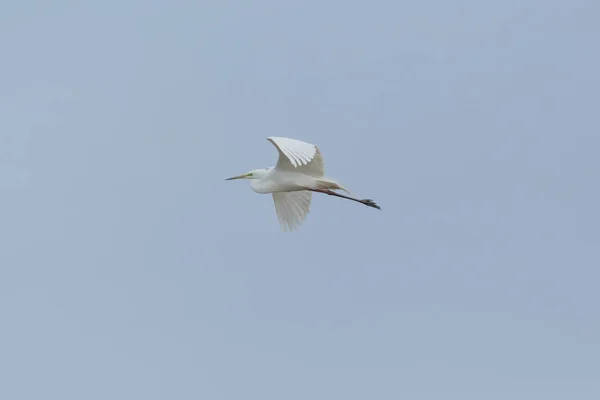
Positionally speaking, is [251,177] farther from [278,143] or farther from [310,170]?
[278,143]

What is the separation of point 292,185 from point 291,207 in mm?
2194

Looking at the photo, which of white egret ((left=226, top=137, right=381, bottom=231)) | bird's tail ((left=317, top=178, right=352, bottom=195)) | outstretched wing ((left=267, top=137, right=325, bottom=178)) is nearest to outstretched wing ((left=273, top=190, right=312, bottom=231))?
white egret ((left=226, top=137, right=381, bottom=231))

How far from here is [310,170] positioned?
99.5 ft

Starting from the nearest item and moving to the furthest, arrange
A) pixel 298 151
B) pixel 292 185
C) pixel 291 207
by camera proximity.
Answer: pixel 298 151
pixel 292 185
pixel 291 207

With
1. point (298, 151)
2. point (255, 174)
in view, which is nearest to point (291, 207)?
point (255, 174)

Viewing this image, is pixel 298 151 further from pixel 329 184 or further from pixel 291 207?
pixel 291 207

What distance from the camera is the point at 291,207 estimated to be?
32875mm

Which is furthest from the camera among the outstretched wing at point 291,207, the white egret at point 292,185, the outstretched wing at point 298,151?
the outstretched wing at point 291,207

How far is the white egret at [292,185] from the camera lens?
99.6ft

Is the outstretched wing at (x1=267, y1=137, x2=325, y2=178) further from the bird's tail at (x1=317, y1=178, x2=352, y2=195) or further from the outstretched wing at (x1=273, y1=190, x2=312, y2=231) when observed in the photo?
the outstretched wing at (x1=273, y1=190, x2=312, y2=231)

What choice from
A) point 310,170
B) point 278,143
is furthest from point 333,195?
point 278,143

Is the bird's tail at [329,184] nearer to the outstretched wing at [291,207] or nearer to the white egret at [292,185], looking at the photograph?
the white egret at [292,185]

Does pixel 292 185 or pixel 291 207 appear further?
pixel 291 207

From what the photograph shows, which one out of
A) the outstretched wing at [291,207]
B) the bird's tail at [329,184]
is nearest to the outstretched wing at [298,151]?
the bird's tail at [329,184]
